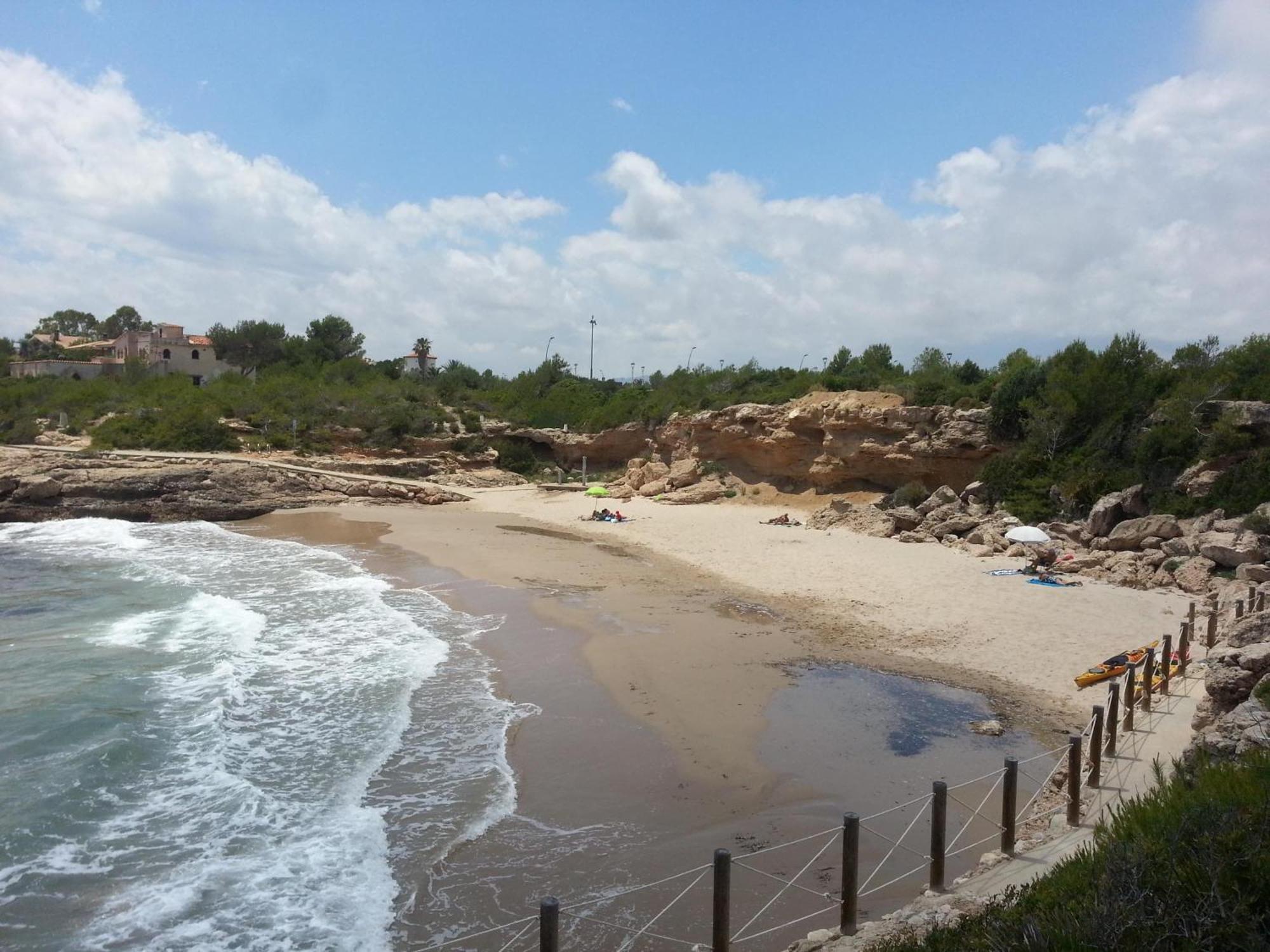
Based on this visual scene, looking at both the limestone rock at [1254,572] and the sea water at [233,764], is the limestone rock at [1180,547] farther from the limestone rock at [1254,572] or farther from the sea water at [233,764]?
the sea water at [233,764]

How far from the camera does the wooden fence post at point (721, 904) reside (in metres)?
5.77

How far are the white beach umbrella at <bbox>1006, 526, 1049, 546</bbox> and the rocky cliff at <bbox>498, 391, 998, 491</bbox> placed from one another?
774cm

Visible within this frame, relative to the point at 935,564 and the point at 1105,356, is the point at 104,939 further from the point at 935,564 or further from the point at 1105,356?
the point at 1105,356

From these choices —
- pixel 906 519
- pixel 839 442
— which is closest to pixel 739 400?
pixel 839 442

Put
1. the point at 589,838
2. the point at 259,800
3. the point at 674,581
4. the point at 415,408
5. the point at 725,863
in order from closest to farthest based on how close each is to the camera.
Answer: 1. the point at 725,863
2. the point at 589,838
3. the point at 259,800
4. the point at 674,581
5. the point at 415,408

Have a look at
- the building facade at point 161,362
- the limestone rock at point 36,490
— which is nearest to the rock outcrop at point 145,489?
the limestone rock at point 36,490

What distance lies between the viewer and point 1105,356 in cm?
2697

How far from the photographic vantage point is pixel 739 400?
3884cm

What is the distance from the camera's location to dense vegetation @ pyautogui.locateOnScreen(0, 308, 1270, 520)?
76.1ft

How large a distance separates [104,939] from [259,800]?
235 centimetres

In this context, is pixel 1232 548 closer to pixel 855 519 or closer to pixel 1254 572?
pixel 1254 572

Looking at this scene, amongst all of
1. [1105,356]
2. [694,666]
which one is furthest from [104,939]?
[1105,356]

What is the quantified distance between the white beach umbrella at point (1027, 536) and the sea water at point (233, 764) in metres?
13.2

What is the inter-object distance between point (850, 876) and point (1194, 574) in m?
14.8
